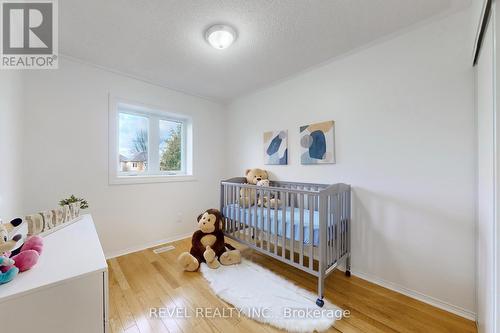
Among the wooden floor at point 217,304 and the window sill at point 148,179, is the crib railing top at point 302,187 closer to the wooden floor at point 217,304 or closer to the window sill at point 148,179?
the window sill at point 148,179

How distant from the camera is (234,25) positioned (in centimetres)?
167

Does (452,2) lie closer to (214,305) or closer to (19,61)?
(214,305)

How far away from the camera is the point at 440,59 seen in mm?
1602

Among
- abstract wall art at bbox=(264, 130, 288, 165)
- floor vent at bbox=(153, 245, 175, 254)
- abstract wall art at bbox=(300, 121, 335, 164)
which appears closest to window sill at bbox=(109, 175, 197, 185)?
floor vent at bbox=(153, 245, 175, 254)

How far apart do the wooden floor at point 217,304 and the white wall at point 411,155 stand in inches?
7.2

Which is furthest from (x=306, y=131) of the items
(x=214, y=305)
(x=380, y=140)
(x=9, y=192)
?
(x=9, y=192)

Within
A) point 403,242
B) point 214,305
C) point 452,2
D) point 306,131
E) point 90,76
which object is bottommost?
point 214,305

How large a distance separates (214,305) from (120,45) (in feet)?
8.48

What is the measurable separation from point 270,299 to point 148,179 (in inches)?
86.0

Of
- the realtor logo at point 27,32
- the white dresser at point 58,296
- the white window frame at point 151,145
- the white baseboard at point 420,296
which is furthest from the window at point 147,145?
the white baseboard at point 420,296

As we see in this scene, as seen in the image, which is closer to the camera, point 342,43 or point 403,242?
point 403,242

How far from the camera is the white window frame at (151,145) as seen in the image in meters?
2.47

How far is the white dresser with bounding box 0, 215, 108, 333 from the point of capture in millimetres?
698

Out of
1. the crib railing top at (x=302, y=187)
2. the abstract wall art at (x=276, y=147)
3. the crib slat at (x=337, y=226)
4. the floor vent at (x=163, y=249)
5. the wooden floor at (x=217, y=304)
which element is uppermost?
the abstract wall art at (x=276, y=147)
